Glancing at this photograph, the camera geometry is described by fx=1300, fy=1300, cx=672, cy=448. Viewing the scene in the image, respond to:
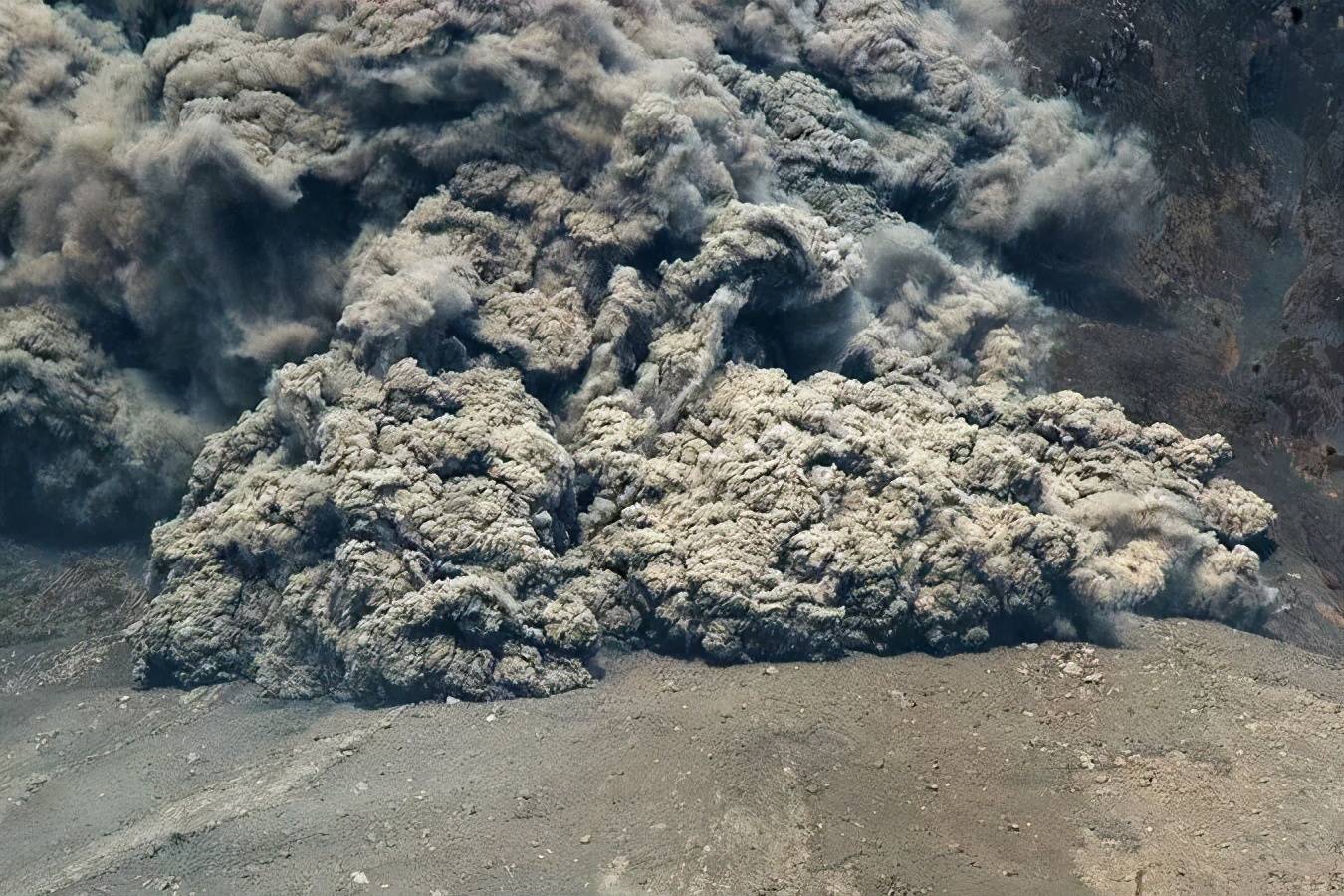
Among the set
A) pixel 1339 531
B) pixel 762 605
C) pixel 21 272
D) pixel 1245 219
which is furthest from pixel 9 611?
pixel 1245 219

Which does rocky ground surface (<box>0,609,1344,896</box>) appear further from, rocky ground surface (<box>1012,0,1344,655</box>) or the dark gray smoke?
rocky ground surface (<box>1012,0,1344,655</box>)

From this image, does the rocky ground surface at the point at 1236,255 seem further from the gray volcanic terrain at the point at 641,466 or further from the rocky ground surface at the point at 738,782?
the rocky ground surface at the point at 738,782

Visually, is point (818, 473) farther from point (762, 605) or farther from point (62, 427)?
point (62, 427)

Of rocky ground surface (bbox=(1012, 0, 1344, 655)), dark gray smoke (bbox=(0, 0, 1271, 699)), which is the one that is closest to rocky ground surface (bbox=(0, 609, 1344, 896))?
dark gray smoke (bbox=(0, 0, 1271, 699))

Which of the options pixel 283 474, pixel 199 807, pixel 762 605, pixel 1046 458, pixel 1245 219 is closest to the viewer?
pixel 199 807

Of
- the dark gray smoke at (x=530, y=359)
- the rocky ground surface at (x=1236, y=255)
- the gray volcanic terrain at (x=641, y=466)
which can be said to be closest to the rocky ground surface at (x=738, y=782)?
the gray volcanic terrain at (x=641, y=466)

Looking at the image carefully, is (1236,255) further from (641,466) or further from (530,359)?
(530,359)
